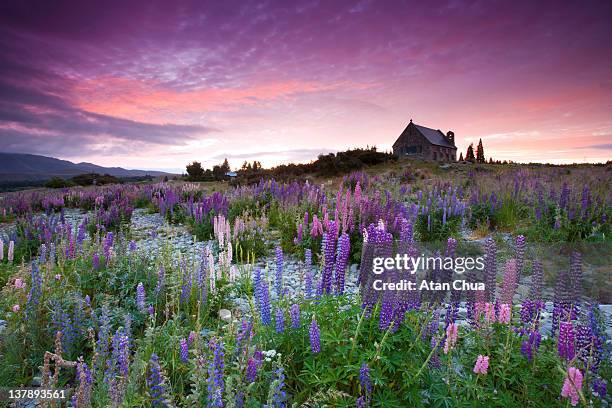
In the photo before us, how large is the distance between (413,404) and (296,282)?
3.21 m

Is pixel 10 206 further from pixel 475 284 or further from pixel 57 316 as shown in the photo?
pixel 475 284

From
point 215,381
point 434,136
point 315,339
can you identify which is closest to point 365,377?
point 315,339

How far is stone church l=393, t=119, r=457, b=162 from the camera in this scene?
42875 millimetres

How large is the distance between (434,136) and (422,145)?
433 cm

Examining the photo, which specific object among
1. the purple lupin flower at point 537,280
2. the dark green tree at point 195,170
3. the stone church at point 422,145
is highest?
the stone church at point 422,145

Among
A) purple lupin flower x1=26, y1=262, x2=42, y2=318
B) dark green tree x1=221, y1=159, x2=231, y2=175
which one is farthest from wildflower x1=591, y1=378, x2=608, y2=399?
dark green tree x1=221, y1=159, x2=231, y2=175

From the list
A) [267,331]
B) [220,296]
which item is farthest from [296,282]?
[267,331]

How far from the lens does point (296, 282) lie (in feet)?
18.4

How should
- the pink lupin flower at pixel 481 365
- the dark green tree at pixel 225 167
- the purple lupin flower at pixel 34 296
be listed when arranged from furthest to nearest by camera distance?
1. the dark green tree at pixel 225 167
2. the purple lupin flower at pixel 34 296
3. the pink lupin flower at pixel 481 365

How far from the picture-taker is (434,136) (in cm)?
4625

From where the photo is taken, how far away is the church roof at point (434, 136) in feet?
144

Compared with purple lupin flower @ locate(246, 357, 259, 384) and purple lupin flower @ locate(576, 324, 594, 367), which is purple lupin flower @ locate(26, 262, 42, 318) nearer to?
purple lupin flower @ locate(246, 357, 259, 384)

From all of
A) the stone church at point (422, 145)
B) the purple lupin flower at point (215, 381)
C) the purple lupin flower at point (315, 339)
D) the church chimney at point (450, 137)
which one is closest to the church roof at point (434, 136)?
the stone church at point (422, 145)

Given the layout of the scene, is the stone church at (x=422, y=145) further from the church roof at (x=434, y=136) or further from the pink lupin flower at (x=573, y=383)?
the pink lupin flower at (x=573, y=383)
